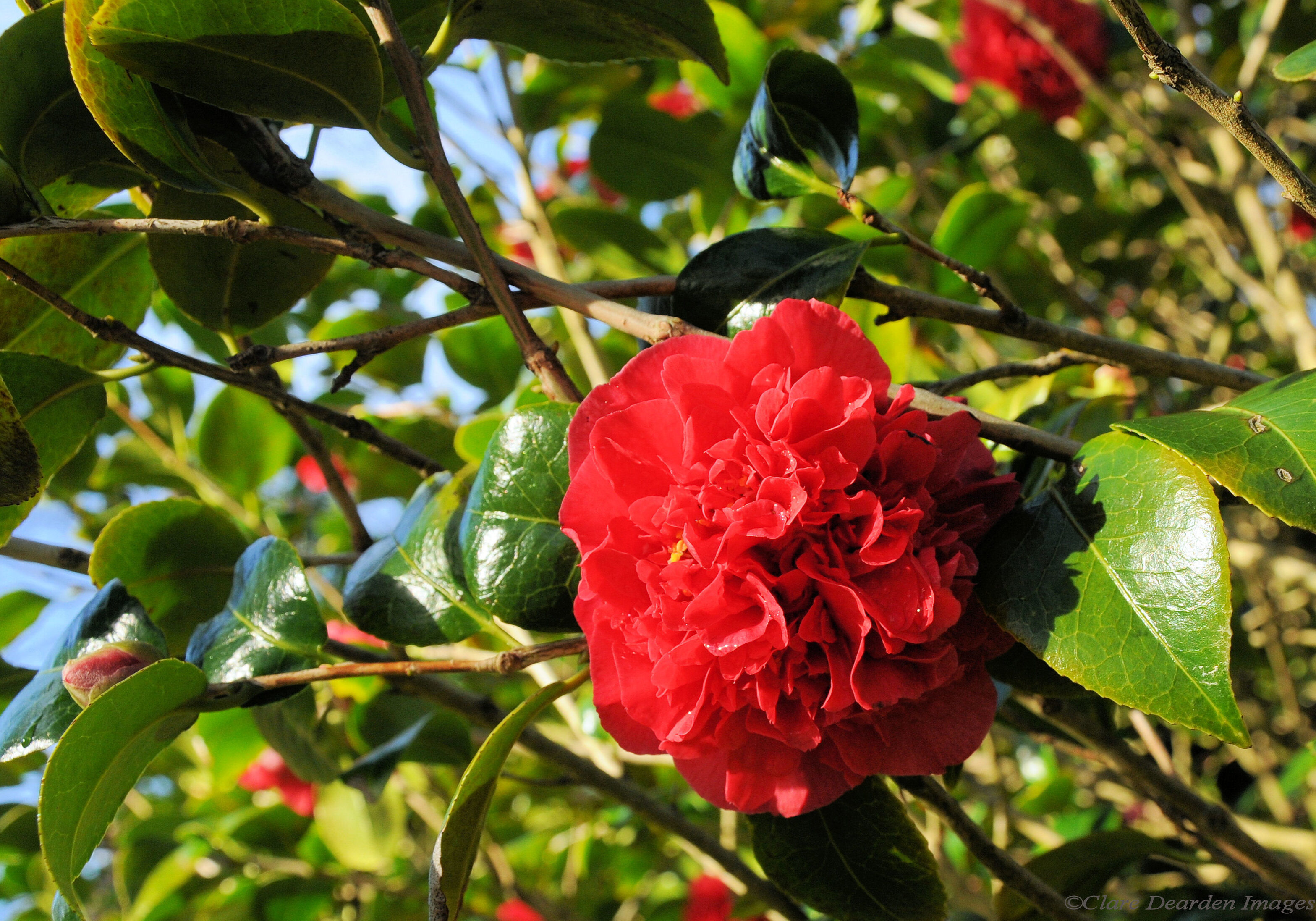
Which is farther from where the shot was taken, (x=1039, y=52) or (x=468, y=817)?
(x=1039, y=52)

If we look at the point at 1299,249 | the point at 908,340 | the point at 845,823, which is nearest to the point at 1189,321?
the point at 1299,249

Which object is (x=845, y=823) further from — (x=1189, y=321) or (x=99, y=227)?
(x=1189, y=321)

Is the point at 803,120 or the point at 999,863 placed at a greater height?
the point at 803,120

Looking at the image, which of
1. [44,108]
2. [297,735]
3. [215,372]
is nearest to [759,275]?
[215,372]

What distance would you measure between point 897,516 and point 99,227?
0.58 meters

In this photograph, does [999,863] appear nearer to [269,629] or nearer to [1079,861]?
[1079,861]

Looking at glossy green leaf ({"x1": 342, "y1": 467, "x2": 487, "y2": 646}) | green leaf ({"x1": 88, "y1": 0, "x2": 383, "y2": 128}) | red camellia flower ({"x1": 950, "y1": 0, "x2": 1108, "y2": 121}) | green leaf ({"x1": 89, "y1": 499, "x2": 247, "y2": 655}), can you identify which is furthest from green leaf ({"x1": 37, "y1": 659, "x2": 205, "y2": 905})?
red camellia flower ({"x1": 950, "y1": 0, "x2": 1108, "y2": 121})

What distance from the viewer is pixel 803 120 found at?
86cm

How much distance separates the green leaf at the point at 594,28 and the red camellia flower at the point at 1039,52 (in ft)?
4.54

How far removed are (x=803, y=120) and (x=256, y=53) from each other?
0.46m

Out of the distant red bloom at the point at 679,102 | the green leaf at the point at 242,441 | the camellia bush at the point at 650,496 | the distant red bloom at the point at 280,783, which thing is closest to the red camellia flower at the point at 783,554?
the camellia bush at the point at 650,496

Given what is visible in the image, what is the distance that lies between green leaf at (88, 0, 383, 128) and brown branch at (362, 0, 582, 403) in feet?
0.08

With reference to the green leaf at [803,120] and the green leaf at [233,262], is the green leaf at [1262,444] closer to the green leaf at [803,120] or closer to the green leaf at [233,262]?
the green leaf at [803,120]

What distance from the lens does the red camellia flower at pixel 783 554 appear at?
540 mm
